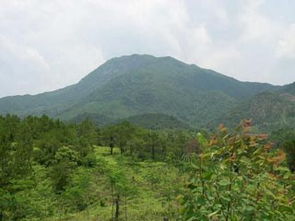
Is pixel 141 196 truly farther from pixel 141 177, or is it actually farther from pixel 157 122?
pixel 157 122

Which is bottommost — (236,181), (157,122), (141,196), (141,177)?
(141,196)

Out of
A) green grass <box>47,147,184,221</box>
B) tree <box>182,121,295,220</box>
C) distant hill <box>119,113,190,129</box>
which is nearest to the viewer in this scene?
tree <box>182,121,295,220</box>

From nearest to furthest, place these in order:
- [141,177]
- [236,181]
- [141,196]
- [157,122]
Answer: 1. [236,181]
2. [141,196]
3. [141,177]
4. [157,122]

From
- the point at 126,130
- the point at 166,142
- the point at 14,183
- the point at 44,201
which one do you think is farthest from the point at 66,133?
the point at 14,183

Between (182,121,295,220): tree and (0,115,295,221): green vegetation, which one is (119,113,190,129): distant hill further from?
(182,121,295,220): tree

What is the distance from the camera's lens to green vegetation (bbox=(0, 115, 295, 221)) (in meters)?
2.89

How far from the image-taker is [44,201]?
26.5m

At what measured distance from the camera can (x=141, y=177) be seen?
4106 cm

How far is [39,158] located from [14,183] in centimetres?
2611

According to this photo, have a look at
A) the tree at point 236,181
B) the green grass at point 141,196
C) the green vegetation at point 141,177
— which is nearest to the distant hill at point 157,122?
the green vegetation at point 141,177

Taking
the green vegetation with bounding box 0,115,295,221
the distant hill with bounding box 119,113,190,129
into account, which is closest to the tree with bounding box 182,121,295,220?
the green vegetation with bounding box 0,115,295,221

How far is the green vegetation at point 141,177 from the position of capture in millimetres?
2895

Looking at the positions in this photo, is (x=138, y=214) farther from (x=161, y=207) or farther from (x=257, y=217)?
(x=257, y=217)

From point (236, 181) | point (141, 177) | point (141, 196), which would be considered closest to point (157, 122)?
point (141, 177)
